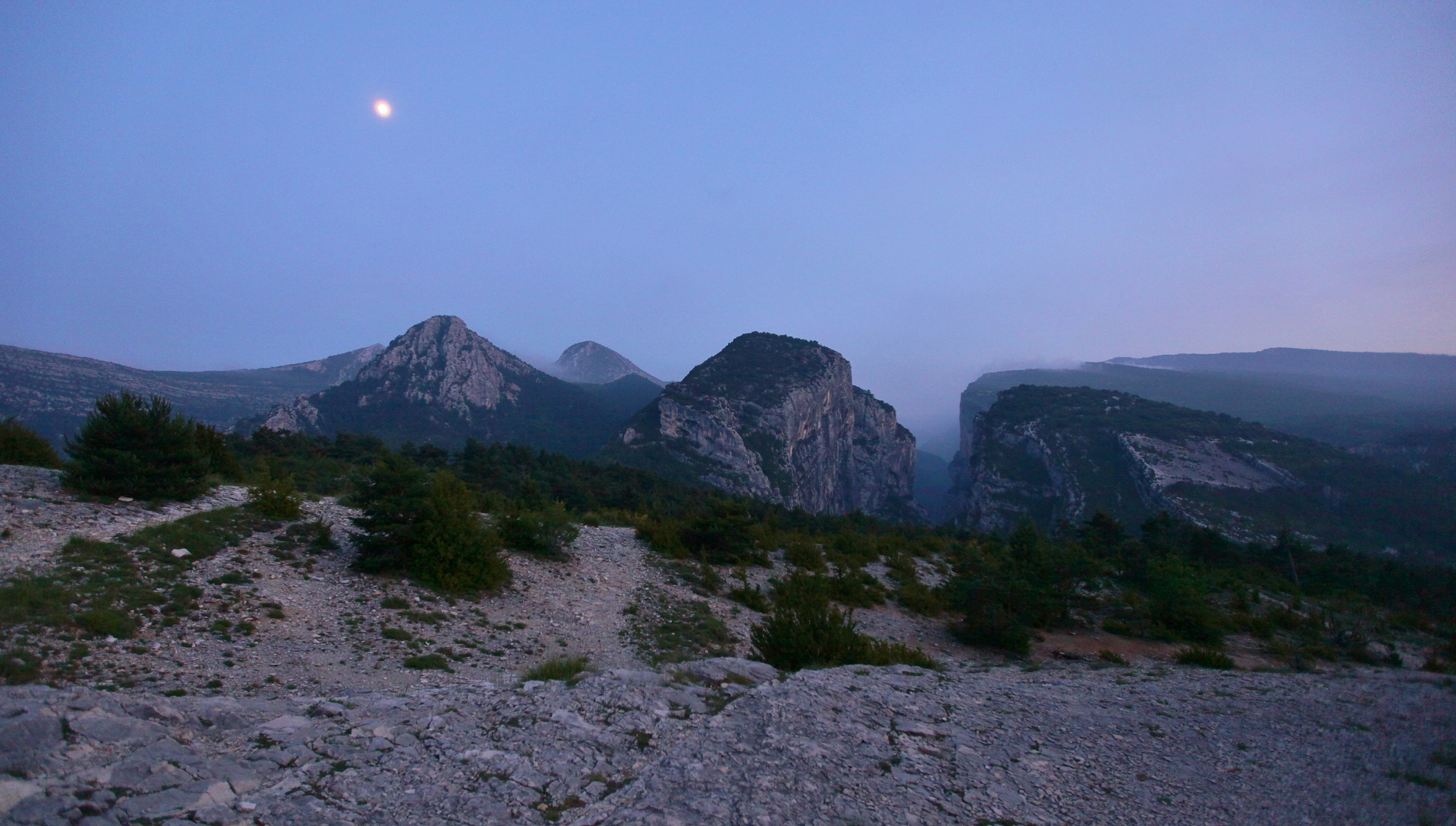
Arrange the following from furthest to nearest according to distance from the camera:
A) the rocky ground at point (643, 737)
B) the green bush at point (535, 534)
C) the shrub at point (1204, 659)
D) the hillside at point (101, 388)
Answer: the hillside at point (101, 388) → the green bush at point (535, 534) → the shrub at point (1204, 659) → the rocky ground at point (643, 737)

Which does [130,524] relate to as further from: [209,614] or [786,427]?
[786,427]

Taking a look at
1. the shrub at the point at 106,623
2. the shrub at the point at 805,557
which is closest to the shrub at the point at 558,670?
the shrub at the point at 106,623

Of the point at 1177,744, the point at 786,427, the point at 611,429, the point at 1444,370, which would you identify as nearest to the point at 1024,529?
the point at 1177,744

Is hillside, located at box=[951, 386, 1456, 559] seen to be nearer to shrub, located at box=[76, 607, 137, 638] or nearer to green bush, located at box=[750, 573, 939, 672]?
green bush, located at box=[750, 573, 939, 672]

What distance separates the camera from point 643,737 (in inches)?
229

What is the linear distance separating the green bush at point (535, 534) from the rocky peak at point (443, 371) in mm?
77352

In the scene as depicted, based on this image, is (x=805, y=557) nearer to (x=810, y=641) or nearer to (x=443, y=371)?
(x=810, y=641)

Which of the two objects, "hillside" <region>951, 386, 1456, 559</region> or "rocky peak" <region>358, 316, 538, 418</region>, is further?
"rocky peak" <region>358, 316, 538, 418</region>

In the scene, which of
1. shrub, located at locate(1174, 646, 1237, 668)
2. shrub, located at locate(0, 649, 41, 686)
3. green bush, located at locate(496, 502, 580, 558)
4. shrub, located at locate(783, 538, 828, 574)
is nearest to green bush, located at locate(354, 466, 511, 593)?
green bush, located at locate(496, 502, 580, 558)

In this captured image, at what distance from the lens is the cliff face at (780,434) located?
7962 cm

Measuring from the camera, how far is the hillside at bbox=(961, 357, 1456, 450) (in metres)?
82.5

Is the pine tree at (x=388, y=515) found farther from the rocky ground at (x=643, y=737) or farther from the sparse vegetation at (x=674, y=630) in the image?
the sparse vegetation at (x=674, y=630)

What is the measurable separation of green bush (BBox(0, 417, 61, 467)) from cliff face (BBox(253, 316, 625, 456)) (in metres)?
60.0

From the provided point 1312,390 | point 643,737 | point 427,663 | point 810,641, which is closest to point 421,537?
point 427,663
